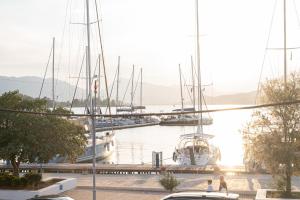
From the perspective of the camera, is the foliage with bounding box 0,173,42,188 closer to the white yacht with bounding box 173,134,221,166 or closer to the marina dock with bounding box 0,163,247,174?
the marina dock with bounding box 0,163,247,174

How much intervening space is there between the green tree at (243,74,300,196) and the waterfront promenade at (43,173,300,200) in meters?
3.53

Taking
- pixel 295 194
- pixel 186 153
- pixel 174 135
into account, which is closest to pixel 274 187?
pixel 295 194

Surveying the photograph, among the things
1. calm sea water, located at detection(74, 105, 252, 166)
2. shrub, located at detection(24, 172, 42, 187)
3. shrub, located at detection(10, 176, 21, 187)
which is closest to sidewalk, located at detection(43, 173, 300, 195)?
shrub, located at detection(24, 172, 42, 187)

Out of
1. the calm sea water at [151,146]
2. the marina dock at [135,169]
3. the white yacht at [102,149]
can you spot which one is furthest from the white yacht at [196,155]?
the white yacht at [102,149]

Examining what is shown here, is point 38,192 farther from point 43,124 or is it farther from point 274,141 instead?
point 274,141

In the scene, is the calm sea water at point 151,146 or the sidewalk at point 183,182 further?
the calm sea water at point 151,146

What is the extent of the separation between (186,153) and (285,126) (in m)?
26.8

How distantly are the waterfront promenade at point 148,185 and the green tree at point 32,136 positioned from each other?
2.88 m

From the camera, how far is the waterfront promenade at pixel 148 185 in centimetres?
2948

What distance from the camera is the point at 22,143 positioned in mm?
28953

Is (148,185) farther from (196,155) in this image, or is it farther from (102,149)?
(102,149)

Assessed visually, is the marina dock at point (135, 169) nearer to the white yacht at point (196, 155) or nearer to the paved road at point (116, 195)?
the paved road at point (116, 195)

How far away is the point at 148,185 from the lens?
1282 inches

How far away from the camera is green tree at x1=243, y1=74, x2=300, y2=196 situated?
947 inches
